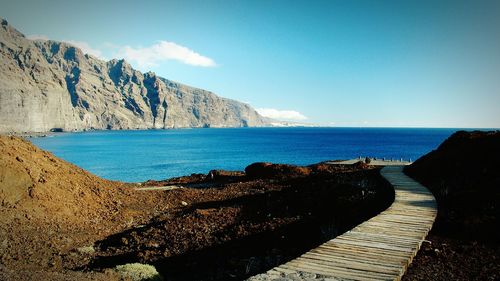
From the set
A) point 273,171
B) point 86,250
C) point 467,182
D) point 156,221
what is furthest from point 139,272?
point 273,171

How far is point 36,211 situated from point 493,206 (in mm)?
19801

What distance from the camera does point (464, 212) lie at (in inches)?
500

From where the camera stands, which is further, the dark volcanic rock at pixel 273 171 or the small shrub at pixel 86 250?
the dark volcanic rock at pixel 273 171

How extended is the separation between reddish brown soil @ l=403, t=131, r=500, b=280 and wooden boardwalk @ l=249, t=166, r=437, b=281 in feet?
2.00

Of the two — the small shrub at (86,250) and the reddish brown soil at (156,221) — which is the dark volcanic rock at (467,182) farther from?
the small shrub at (86,250)

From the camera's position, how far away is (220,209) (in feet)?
63.8

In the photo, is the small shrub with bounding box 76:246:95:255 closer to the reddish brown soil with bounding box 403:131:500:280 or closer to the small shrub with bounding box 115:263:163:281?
the small shrub with bounding box 115:263:163:281

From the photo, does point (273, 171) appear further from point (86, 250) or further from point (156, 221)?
point (86, 250)

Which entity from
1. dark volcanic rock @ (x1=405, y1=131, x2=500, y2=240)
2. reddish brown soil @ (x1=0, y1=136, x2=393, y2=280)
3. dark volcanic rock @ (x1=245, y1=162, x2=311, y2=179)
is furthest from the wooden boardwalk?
dark volcanic rock @ (x1=245, y1=162, x2=311, y2=179)

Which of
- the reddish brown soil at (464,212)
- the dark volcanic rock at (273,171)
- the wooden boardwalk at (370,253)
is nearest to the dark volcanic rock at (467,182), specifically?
the reddish brown soil at (464,212)

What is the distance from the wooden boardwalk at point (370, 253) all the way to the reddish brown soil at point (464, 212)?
0.61m

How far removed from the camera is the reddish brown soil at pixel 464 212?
28.0ft

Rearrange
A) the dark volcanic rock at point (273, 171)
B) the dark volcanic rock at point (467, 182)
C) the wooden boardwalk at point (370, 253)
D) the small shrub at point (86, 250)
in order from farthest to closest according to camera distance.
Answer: the dark volcanic rock at point (273, 171) → the small shrub at point (86, 250) → the dark volcanic rock at point (467, 182) → the wooden boardwalk at point (370, 253)

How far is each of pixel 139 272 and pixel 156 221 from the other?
21.6 feet
